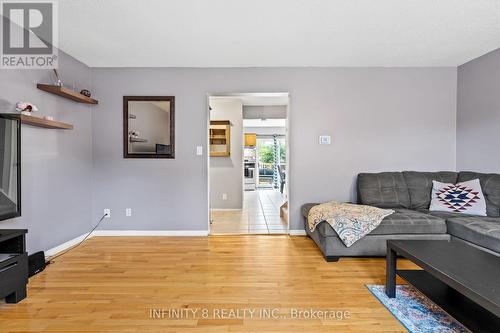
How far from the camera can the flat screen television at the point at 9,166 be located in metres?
2.15

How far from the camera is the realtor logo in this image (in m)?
2.38

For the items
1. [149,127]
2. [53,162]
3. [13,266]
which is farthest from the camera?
[149,127]

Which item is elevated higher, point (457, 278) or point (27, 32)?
point (27, 32)

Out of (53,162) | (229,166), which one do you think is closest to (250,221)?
(229,166)

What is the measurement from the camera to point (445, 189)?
3348mm

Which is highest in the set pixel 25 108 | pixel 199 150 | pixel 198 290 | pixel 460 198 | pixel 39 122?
pixel 25 108

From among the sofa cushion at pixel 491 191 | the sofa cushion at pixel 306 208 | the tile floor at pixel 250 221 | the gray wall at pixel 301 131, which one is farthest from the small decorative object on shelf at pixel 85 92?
the sofa cushion at pixel 491 191

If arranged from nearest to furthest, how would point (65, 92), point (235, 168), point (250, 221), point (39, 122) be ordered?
1. point (39, 122)
2. point (65, 92)
3. point (250, 221)
4. point (235, 168)

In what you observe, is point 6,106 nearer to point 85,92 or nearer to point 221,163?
point 85,92

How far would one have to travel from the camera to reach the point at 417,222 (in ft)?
9.36

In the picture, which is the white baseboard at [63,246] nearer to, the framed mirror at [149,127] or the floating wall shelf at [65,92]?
the framed mirror at [149,127]

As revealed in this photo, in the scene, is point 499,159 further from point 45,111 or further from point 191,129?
point 45,111

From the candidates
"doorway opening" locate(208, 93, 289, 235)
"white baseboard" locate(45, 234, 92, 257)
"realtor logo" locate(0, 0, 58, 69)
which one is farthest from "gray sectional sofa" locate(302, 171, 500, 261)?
"realtor logo" locate(0, 0, 58, 69)

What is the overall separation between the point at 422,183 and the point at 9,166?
14.9ft
